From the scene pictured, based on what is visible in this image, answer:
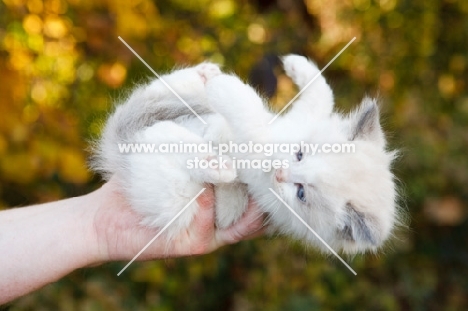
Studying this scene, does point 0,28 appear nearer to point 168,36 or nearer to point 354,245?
point 168,36

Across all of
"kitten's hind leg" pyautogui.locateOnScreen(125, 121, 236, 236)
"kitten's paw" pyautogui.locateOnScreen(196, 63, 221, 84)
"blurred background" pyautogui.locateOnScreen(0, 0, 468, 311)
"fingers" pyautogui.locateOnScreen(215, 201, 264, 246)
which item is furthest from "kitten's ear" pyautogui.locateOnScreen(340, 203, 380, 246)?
"blurred background" pyautogui.locateOnScreen(0, 0, 468, 311)

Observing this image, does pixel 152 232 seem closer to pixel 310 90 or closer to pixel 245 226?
pixel 245 226

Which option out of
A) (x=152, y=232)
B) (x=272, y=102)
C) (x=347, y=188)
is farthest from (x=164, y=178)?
Result: (x=272, y=102)

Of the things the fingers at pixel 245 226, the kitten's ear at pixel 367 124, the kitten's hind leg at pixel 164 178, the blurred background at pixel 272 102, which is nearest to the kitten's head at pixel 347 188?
the kitten's ear at pixel 367 124

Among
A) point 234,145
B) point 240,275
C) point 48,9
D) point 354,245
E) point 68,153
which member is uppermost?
point 48,9

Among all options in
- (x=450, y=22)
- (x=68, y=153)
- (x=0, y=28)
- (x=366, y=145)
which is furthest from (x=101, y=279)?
(x=450, y=22)
